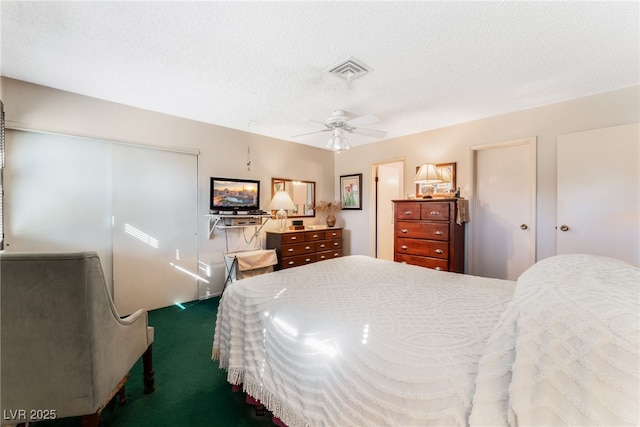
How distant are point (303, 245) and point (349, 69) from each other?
2.82 m

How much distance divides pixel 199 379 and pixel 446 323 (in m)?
1.83

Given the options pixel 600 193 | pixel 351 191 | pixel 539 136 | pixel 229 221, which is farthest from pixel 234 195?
pixel 600 193

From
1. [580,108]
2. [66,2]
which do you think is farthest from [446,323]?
[580,108]

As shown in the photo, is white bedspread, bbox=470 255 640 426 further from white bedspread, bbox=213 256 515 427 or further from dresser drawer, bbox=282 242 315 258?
dresser drawer, bbox=282 242 315 258

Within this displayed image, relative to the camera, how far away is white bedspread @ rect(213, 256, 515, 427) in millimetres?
939

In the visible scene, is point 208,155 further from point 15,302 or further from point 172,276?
point 15,302

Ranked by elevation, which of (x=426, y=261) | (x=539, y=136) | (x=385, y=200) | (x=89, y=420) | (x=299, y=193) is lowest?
(x=89, y=420)

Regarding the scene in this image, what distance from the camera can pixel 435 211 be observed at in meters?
3.49

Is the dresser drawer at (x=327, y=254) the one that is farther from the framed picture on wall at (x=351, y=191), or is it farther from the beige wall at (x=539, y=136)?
the beige wall at (x=539, y=136)

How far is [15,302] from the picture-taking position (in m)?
1.14

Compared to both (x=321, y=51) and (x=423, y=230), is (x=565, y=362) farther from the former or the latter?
(x=423, y=230)

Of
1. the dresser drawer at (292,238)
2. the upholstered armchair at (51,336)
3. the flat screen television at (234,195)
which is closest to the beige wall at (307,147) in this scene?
the flat screen television at (234,195)

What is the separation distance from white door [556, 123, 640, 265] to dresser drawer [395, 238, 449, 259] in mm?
1213

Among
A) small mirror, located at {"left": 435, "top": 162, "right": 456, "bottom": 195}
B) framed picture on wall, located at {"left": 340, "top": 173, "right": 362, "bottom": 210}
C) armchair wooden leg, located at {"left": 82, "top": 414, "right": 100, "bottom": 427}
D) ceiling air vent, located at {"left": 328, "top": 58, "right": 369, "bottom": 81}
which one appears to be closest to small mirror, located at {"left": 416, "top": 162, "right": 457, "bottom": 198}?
small mirror, located at {"left": 435, "top": 162, "right": 456, "bottom": 195}
